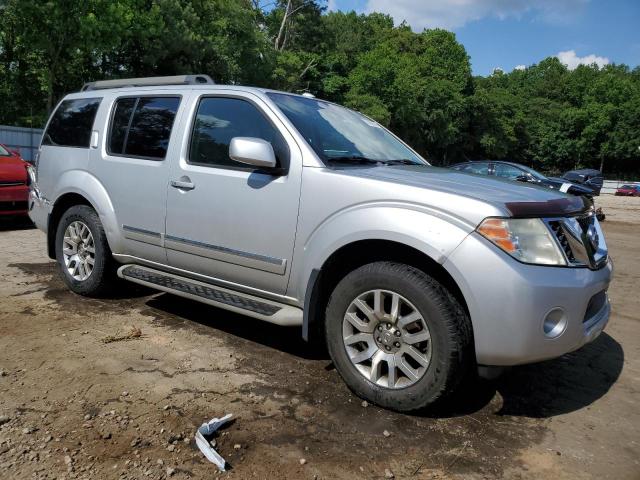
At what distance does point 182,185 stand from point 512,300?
2.45 m

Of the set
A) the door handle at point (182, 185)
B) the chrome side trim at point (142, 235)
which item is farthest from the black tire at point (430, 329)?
the chrome side trim at point (142, 235)

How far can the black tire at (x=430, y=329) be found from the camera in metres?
2.84

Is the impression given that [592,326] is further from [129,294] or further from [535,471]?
[129,294]

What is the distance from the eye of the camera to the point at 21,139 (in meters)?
18.5

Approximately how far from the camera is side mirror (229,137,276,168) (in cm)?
338

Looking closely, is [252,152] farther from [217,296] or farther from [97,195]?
[97,195]

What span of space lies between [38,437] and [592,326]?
2936 mm

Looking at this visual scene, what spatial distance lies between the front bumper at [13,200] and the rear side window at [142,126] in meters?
4.64

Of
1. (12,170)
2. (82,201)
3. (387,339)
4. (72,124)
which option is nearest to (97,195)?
(82,201)

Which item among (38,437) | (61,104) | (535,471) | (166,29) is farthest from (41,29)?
(535,471)

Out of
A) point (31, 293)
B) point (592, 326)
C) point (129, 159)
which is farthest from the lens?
point (31, 293)

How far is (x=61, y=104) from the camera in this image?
535 cm

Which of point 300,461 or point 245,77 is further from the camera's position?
point 245,77

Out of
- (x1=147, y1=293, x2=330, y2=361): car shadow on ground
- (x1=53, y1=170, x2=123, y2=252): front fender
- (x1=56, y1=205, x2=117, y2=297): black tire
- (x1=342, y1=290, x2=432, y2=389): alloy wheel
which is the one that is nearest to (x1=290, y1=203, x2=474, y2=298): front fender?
(x1=342, y1=290, x2=432, y2=389): alloy wheel
